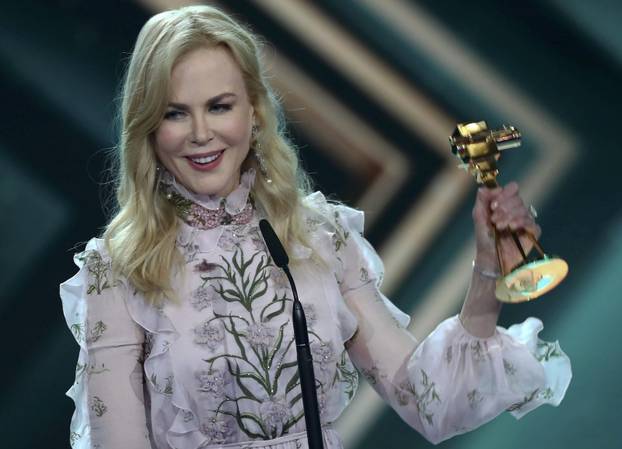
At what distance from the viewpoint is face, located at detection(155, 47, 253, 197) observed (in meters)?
2.03

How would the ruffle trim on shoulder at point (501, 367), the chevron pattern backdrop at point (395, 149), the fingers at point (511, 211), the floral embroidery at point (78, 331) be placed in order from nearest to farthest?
the fingers at point (511, 211) < the ruffle trim on shoulder at point (501, 367) < the floral embroidery at point (78, 331) < the chevron pattern backdrop at point (395, 149)

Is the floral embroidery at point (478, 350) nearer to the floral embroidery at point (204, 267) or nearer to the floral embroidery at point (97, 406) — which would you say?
the floral embroidery at point (204, 267)

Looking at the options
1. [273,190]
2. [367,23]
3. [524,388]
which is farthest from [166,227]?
[367,23]

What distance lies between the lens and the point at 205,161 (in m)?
2.07

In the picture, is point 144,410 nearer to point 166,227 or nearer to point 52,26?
point 166,227

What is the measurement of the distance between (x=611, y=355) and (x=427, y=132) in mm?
775

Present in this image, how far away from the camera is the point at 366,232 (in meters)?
3.05

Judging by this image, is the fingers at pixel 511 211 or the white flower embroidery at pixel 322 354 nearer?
the fingers at pixel 511 211

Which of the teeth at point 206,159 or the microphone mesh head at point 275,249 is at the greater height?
the microphone mesh head at point 275,249

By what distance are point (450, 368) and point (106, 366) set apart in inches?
22.8

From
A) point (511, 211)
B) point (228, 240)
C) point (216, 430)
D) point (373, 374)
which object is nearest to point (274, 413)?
point (216, 430)

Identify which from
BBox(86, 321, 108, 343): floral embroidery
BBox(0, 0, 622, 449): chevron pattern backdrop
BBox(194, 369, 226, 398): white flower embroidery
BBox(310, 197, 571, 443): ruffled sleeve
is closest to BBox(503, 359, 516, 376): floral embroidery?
BBox(310, 197, 571, 443): ruffled sleeve

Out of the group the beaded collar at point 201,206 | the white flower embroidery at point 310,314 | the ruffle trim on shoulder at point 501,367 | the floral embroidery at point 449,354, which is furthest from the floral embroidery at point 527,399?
the beaded collar at point 201,206

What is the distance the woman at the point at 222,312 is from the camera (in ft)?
6.54
